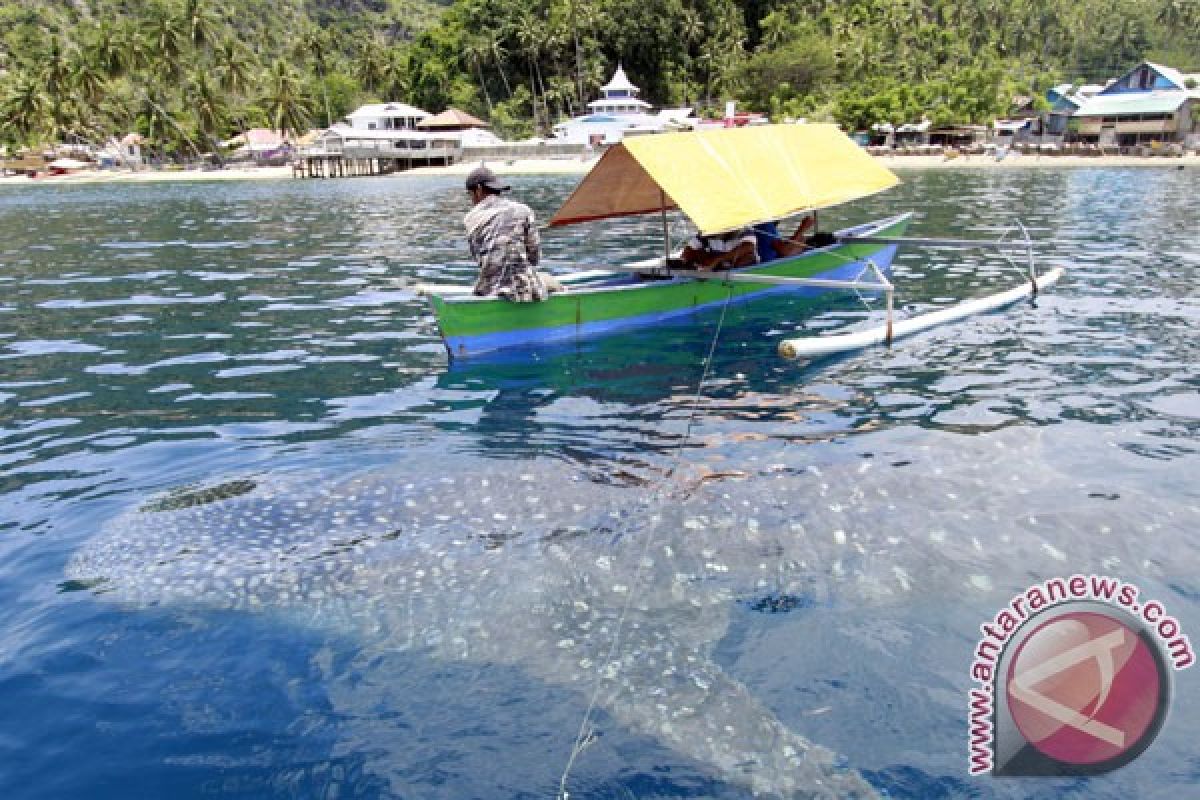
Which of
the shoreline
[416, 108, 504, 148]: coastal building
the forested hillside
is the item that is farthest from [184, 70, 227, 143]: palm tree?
[416, 108, 504, 148]: coastal building

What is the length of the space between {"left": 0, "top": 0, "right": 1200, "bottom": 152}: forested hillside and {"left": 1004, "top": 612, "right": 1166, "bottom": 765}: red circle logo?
7753 centimetres

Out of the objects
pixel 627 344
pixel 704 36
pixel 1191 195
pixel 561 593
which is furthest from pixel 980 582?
pixel 704 36

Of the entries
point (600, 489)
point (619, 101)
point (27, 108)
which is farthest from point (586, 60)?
point (600, 489)

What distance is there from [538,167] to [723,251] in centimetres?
6099

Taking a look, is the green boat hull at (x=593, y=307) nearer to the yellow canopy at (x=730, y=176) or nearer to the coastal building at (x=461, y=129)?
the yellow canopy at (x=730, y=176)

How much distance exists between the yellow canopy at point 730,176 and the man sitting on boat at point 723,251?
1.17 m

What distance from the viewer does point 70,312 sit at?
16.3 metres

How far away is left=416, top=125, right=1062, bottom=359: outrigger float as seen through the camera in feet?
38.4

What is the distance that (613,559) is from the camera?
6.43 m

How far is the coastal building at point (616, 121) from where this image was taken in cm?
7361

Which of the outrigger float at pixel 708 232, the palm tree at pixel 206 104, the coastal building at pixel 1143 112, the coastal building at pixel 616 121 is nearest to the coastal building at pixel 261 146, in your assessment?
the palm tree at pixel 206 104

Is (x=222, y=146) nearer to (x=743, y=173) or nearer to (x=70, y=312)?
(x=70, y=312)

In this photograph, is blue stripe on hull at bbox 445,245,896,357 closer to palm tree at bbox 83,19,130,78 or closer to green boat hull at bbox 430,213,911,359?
green boat hull at bbox 430,213,911,359

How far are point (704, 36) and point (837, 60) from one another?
1790 cm
